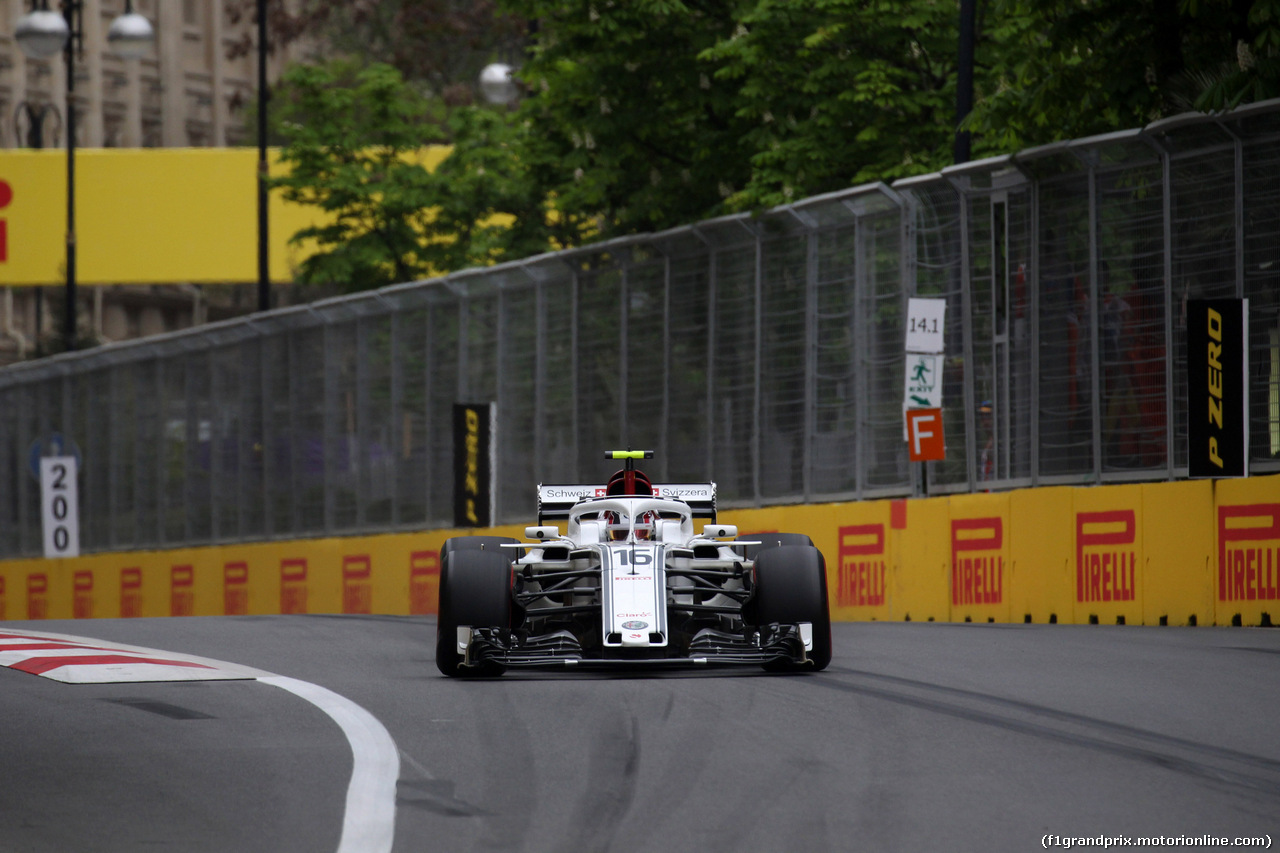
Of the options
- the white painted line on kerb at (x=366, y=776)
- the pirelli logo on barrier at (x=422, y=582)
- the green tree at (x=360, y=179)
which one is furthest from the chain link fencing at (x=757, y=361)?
the white painted line on kerb at (x=366, y=776)

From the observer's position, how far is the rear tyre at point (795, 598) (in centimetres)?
1177

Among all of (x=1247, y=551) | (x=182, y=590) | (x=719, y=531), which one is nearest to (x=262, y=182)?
(x=182, y=590)

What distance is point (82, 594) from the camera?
3528cm

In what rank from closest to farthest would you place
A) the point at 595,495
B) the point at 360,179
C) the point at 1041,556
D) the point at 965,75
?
the point at 595,495
the point at 1041,556
the point at 965,75
the point at 360,179

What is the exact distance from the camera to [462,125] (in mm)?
40188

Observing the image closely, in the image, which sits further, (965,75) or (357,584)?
(357,584)

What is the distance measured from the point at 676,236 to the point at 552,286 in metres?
2.93

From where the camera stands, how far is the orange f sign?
62.6 feet

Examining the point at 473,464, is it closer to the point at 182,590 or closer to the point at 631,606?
the point at 182,590

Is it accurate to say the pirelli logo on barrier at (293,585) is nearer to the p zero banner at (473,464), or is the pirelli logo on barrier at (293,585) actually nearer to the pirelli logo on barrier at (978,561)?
the p zero banner at (473,464)

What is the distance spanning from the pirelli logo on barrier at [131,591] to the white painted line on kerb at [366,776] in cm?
2378

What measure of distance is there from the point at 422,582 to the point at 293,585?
4083 millimetres

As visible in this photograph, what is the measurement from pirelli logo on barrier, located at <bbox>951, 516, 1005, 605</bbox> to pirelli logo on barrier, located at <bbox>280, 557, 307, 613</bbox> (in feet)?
44.7

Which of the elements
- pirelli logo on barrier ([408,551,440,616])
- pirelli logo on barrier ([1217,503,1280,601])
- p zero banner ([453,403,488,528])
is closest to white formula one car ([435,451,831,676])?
pirelli logo on barrier ([1217,503,1280,601])
